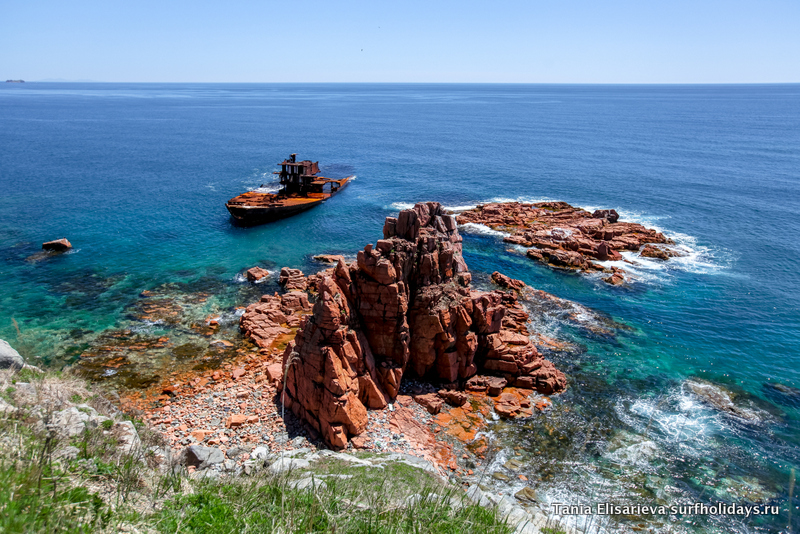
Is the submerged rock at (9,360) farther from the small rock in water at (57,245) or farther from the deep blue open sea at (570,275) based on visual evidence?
the small rock in water at (57,245)

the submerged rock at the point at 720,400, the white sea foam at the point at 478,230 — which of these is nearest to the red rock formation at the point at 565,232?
the white sea foam at the point at 478,230

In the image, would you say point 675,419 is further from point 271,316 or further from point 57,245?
point 57,245

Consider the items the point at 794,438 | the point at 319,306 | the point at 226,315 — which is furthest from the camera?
the point at 226,315

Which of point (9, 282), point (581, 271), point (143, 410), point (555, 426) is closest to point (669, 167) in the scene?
point (581, 271)

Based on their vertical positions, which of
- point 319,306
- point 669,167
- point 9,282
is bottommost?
point 9,282

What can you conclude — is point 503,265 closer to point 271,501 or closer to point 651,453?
point 651,453

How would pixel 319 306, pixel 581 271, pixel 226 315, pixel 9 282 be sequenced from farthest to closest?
pixel 581 271 < pixel 9 282 < pixel 226 315 < pixel 319 306

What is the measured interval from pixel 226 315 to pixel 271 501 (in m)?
32.3

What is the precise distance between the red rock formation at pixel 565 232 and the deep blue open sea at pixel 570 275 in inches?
124

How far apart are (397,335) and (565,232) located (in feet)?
132

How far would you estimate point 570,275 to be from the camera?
167ft

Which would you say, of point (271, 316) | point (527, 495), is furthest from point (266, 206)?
point (527, 495)

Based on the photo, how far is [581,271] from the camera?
169ft

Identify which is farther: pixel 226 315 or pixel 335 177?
pixel 335 177
